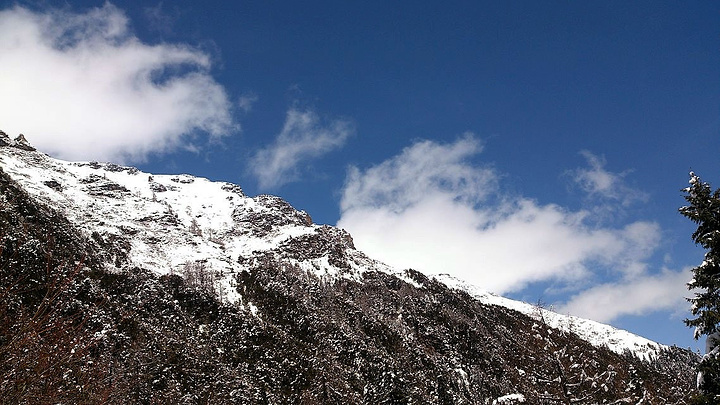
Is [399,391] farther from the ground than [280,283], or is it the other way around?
[280,283]

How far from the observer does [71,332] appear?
754 centimetres

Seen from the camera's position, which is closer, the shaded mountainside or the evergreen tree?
the evergreen tree

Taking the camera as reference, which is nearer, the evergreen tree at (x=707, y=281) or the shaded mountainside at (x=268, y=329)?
the evergreen tree at (x=707, y=281)

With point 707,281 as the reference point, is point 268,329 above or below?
above

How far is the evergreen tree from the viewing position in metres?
14.6

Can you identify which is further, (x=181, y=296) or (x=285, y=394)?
(x=181, y=296)

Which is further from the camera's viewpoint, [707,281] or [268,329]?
[268,329]

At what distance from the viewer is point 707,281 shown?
1552 cm

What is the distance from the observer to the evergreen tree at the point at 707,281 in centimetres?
1464

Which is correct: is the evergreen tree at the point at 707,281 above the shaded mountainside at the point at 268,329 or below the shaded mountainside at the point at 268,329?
below

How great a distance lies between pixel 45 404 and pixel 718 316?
64.6 ft

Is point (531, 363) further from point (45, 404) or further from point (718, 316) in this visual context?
point (45, 404)

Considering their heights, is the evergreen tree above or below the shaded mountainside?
below

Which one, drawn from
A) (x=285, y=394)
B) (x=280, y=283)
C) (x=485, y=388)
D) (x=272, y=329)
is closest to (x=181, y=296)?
(x=272, y=329)
